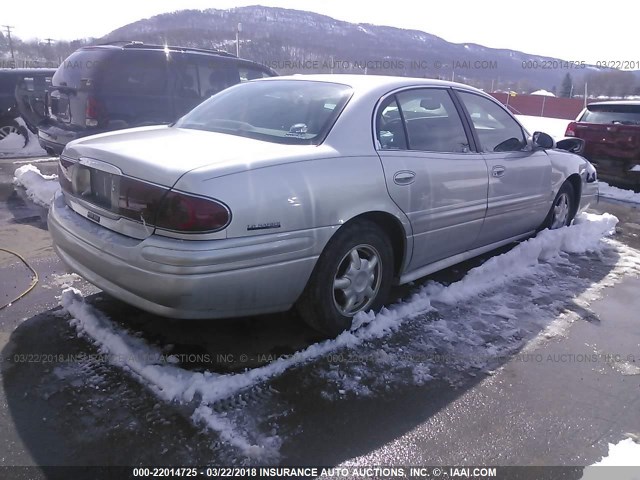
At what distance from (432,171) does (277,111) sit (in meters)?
1.10

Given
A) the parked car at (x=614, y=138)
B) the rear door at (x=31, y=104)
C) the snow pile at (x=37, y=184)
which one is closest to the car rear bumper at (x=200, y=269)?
the snow pile at (x=37, y=184)

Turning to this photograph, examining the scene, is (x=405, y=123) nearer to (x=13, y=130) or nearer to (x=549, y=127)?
(x=13, y=130)

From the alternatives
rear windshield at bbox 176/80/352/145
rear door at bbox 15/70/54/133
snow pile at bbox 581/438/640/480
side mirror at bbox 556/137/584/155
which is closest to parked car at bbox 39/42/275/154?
rear door at bbox 15/70/54/133

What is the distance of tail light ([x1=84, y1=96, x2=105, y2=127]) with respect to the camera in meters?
6.14

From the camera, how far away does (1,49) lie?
150 feet

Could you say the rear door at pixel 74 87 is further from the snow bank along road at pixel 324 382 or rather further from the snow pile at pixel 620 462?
the snow pile at pixel 620 462

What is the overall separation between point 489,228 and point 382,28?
136430mm

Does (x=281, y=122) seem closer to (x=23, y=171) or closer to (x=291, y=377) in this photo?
(x=291, y=377)

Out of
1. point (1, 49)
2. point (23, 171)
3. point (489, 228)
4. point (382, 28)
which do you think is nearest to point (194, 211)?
point (489, 228)

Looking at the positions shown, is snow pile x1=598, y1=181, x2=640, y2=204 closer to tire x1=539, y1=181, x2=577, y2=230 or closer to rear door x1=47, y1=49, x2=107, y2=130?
tire x1=539, y1=181, x2=577, y2=230

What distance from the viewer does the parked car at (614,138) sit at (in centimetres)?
800

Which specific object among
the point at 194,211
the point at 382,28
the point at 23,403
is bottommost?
the point at 23,403

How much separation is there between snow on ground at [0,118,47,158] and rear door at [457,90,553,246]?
27.5ft

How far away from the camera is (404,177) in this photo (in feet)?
10.6
